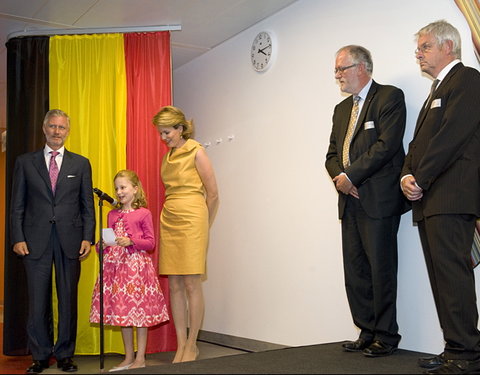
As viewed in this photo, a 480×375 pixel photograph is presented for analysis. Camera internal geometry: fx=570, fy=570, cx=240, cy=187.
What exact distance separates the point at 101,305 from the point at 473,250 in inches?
84.7

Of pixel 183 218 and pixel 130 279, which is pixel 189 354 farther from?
pixel 183 218

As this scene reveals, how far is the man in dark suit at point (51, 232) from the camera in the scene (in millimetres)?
3557

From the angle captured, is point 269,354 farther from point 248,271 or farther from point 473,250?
point 248,271

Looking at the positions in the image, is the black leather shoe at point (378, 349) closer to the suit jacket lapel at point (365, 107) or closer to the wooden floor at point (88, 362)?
the suit jacket lapel at point (365, 107)

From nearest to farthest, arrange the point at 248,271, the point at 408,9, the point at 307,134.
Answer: the point at 408,9
the point at 307,134
the point at 248,271

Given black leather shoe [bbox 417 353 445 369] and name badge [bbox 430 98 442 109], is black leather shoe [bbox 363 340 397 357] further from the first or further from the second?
name badge [bbox 430 98 442 109]

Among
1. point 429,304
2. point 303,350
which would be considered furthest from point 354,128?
point 303,350

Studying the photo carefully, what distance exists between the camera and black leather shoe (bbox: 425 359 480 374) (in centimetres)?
260

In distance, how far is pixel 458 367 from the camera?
8.56ft

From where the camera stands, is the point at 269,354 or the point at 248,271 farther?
the point at 248,271

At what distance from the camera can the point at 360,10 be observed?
3.89 metres

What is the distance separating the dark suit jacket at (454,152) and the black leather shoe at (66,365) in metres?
2.33

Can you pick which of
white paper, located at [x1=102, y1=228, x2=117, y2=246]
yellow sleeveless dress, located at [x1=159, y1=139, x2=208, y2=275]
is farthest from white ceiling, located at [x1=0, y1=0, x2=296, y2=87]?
white paper, located at [x1=102, y1=228, x2=117, y2=246]

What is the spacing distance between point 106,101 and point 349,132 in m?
2.02
